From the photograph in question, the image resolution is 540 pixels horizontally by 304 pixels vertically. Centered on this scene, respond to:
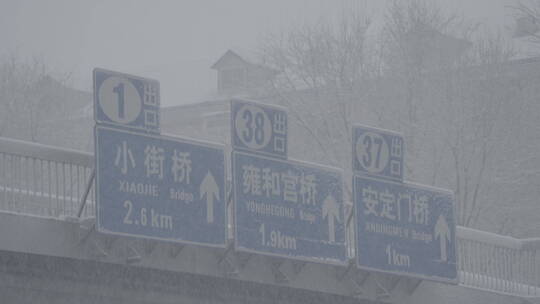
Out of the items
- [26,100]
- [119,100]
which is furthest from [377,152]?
[26,100]

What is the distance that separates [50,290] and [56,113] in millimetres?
26250

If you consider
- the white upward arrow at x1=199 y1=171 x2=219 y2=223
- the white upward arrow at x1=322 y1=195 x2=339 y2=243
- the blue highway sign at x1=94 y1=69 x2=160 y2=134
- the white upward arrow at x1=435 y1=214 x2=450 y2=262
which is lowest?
the white upward arrow at x1=435 y1=214 x2=450 y2=262

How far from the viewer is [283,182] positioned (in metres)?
16.8

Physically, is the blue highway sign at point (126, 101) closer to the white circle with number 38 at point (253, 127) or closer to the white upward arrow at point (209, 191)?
the white upward arrow at point (209, 191)

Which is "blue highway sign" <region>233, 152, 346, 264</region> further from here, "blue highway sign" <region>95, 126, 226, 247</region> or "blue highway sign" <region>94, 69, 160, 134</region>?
"blue highway sign" <region>94, 69, 160, 134</region>

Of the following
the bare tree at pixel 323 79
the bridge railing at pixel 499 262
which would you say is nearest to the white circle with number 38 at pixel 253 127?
the bridge railing at pixel 499 262

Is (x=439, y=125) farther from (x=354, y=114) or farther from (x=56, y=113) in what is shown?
(x=56, y=113)

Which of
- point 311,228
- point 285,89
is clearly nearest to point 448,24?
point 285,89

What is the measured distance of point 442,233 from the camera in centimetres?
1981

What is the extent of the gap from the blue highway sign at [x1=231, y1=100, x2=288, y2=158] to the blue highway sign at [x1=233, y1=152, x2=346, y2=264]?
192 mm

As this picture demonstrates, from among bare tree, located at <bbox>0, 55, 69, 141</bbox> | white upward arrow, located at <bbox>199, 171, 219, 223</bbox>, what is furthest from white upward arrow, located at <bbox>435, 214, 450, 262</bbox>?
bare tree, located at <bbox>0, 55, 69, 141</bbox>

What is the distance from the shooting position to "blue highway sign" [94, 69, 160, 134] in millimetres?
14320

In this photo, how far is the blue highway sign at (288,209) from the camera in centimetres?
1602

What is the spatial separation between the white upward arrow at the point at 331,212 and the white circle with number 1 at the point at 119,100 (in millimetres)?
4208
